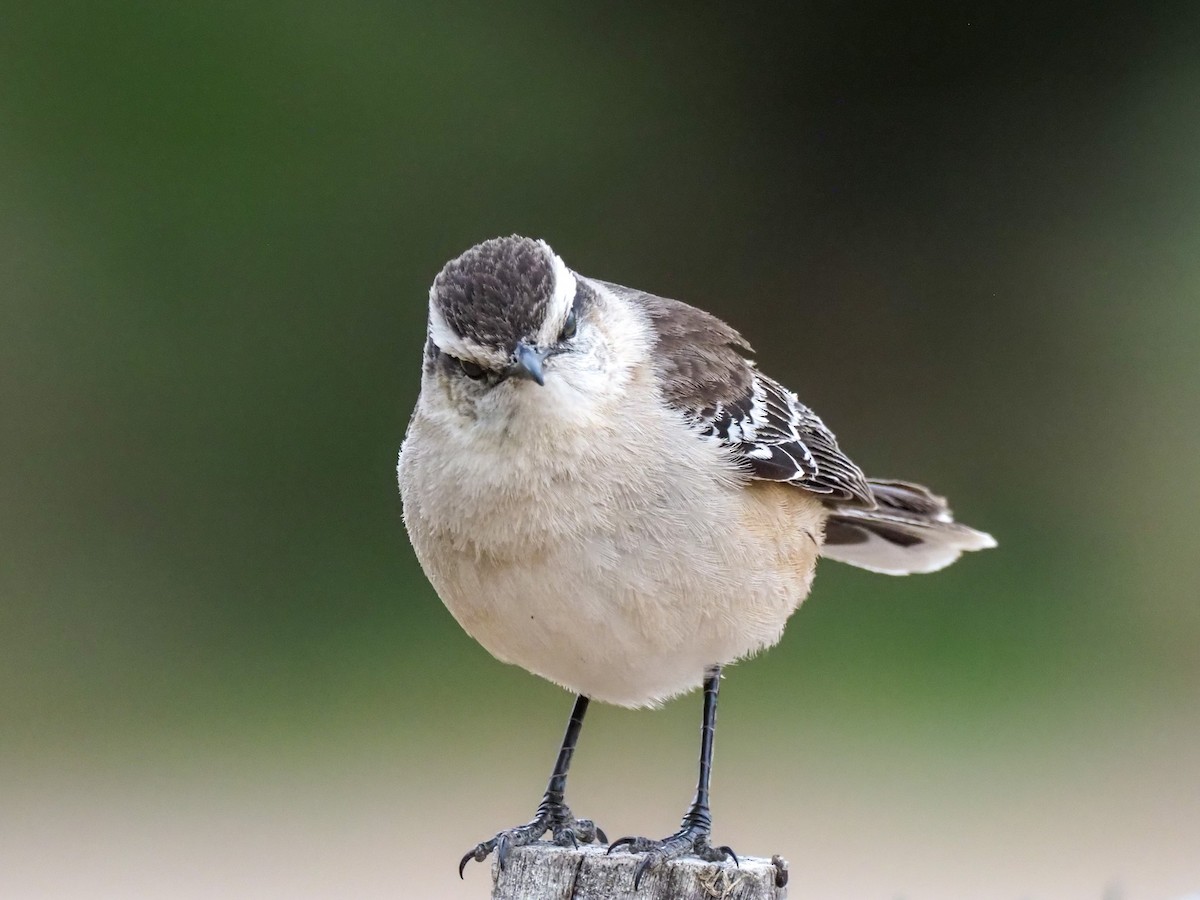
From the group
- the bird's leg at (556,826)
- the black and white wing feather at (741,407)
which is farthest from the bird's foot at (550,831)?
the black and white wing feather at (741,407)

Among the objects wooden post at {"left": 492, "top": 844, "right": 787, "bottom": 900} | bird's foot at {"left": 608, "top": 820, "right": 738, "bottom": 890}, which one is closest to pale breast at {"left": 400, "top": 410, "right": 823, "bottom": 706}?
bird's foot at {"left": 608, "top": 820, "right": 738, "bottom": 890}

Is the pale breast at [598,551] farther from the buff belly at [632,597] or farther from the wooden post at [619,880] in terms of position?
the wooden post at [619,880]

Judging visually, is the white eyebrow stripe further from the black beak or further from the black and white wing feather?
the black and white wing feather

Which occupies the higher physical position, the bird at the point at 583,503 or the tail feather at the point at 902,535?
the tail feather at the point at 902,535

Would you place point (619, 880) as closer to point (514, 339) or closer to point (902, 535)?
point (514, 339)

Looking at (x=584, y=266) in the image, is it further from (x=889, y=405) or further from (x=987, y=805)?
(x=987, y=805)

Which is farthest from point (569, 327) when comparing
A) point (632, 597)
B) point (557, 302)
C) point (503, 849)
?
point (503, 849)
